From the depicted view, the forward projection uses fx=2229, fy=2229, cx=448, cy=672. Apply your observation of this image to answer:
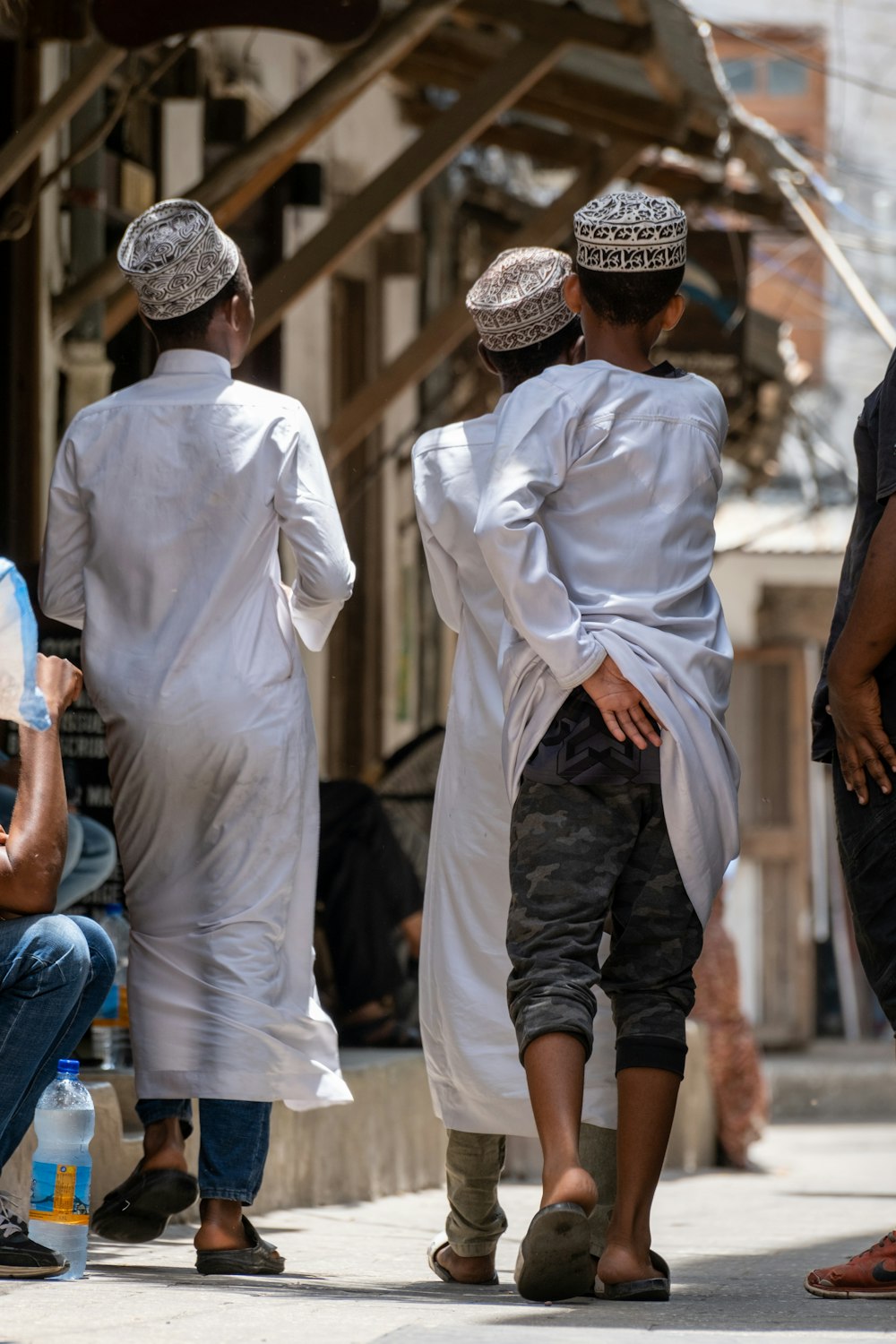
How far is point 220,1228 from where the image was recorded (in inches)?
157

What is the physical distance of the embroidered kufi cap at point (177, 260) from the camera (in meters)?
4.26

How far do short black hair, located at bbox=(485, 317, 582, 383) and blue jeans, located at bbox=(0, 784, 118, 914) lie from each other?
1.42 meters

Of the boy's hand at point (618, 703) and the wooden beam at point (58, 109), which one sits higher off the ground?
the wooden beam at point (58, 109)

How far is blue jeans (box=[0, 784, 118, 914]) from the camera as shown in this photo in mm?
4910

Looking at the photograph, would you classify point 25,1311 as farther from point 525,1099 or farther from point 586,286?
point 586,286

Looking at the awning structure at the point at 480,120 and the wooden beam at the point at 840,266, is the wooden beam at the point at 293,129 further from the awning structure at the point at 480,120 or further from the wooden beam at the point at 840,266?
the wooden beam at the point at 840,266

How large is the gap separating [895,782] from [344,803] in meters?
3.56

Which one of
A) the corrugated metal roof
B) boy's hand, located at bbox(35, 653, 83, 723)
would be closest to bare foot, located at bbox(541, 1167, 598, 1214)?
boy's hand, located at bbox(35, 653, 83, 723)

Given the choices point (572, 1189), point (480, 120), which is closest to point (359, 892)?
point (480, 120)

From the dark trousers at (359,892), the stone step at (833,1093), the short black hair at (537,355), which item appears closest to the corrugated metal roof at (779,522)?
the stone step at (833,1093)

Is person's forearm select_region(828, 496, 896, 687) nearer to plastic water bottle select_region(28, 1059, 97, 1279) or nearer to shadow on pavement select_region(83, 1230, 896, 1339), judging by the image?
shadow on pavement select_region(83, 1230, 896, 1339)

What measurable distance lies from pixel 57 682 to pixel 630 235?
1.26 m

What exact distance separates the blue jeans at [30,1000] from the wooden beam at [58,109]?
8.25 feet

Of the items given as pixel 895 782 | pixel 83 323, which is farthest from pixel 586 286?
pixel 83 323
